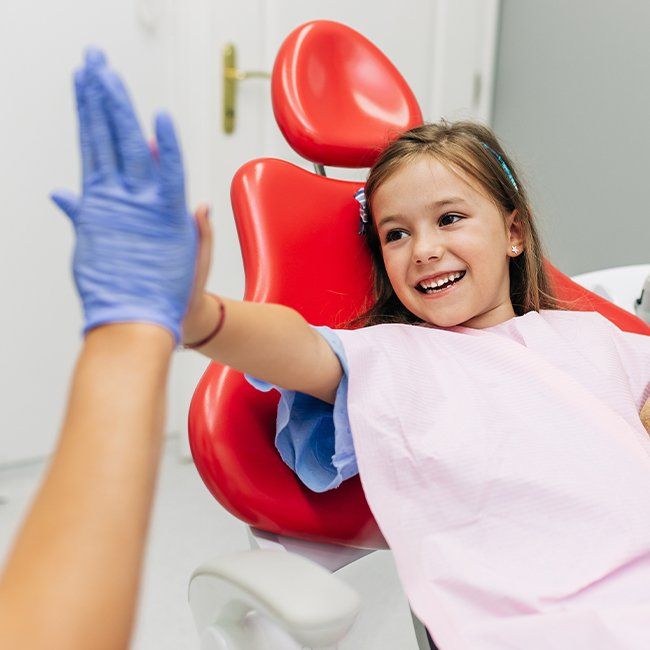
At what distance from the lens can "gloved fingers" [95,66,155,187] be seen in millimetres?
529

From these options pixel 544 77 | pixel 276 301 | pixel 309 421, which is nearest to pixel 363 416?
pixel 309 421

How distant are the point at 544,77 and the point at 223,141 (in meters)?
0.97

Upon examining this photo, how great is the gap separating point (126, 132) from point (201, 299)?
0.15 meters

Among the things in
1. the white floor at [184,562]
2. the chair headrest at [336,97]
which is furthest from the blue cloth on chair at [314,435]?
the white floor at [184,562]

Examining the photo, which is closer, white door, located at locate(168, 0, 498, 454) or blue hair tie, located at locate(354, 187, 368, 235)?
blue hair tie, located at locate(354, 187, 368, 235)

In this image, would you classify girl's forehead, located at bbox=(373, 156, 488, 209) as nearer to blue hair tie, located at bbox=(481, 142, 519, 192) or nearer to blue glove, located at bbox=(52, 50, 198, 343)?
blue hair tie, located at bbox=(481, 142, 519, 192)

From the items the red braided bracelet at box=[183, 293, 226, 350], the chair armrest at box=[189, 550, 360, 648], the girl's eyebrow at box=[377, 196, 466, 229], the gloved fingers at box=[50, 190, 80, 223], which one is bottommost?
the chair armrest at box=[189, 550, 360, 648]

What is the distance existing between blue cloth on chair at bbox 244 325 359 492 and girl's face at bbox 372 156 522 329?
19 centimetres

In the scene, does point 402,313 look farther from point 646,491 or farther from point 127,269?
point 127,269

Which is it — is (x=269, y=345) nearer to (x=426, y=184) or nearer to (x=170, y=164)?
(x=170, y=164)

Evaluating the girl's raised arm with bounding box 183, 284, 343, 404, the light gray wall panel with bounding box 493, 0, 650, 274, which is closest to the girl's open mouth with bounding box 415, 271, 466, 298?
the girl's raised arm with bounding box 183, 284, 343, 404

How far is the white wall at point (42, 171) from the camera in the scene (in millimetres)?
1941

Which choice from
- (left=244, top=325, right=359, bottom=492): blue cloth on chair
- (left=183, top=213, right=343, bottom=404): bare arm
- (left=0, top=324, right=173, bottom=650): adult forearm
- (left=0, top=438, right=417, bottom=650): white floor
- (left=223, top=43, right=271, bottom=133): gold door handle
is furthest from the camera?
(left=223, top=43, right=271, bottom=133): gold door handle

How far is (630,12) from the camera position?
2.10 metres
